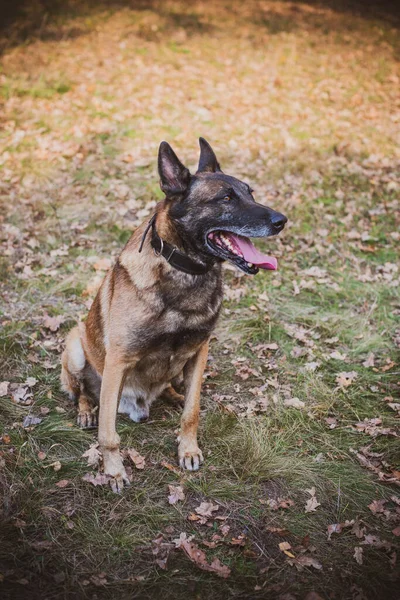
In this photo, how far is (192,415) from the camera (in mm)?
3598

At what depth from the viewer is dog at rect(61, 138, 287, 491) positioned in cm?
318

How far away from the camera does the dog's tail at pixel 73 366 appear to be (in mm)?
3898

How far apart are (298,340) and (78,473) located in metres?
2.63

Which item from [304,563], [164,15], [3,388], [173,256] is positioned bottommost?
[3,388]

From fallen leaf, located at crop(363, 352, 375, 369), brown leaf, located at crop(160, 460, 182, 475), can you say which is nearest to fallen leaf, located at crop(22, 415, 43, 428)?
brown leaf, located at crop(160, 460, 182, 475)

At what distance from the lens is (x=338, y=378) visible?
4.46m

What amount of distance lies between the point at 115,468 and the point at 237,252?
175 centimetres

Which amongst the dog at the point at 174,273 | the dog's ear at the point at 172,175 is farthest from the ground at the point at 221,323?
the dog's ear at the point at 172,175

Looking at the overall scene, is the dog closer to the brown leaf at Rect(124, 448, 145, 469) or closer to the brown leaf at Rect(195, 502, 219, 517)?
the brown leaf at Rect(124, 448, 145, 469)

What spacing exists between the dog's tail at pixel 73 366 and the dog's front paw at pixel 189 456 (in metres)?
1.03

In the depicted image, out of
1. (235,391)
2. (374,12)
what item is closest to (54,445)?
(235,391)

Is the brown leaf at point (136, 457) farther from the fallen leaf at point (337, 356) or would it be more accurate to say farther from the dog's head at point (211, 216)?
the fallen leaf at point (337, 356)

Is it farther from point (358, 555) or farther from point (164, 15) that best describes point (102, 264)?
point (164, 15)

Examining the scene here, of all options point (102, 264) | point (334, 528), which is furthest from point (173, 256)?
point (102, 264)
